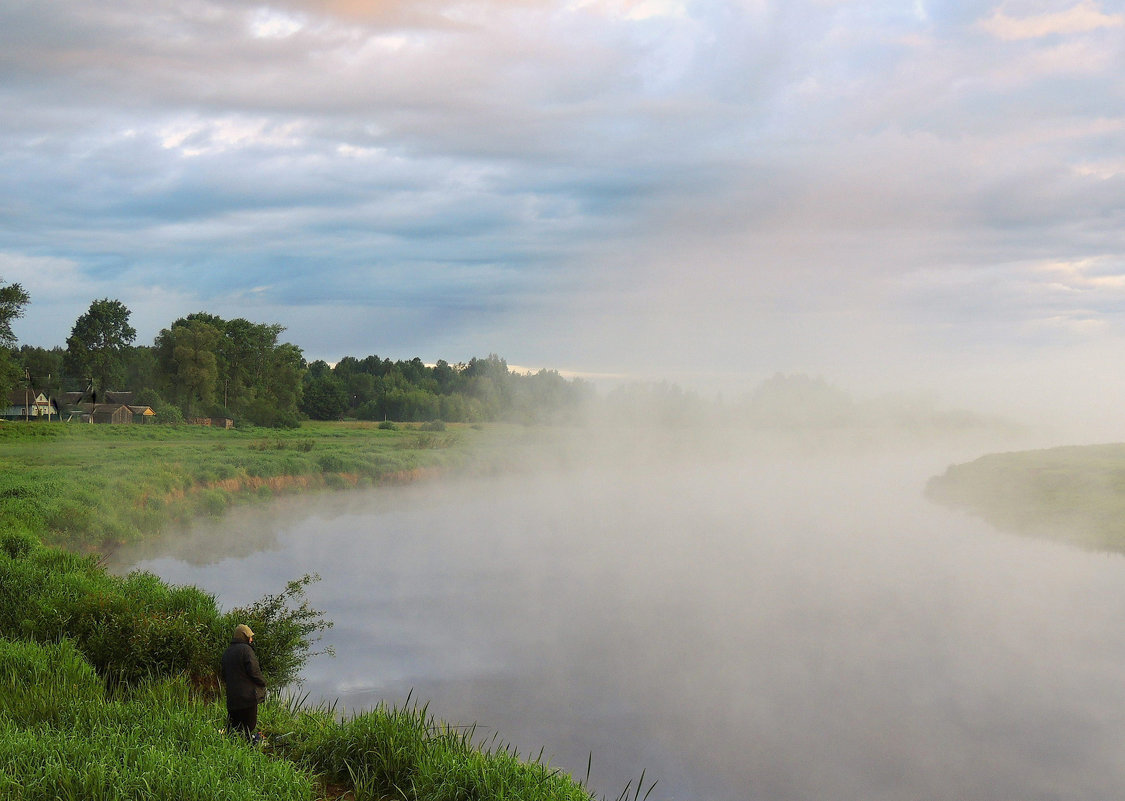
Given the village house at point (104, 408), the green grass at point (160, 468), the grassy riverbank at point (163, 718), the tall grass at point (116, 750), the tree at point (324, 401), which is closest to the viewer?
the tall grass at point (116, 750)

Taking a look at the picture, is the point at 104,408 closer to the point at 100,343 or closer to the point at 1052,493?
the point at 100,343

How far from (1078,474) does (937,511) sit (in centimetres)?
925

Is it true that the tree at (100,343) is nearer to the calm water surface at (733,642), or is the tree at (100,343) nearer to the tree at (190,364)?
the tree at (190,364)

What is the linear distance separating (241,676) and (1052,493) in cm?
4914

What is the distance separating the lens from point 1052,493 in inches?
1932

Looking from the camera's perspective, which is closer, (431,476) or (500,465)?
(431,476)

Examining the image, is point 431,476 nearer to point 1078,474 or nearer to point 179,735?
point 1078,474

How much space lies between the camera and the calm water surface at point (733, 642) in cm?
1819

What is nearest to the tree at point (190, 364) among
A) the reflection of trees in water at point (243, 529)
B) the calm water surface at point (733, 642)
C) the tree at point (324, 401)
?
the tree at point (324, 401)

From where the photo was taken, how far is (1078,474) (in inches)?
1976

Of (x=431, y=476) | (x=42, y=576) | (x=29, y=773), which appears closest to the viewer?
(x=29, y=773)

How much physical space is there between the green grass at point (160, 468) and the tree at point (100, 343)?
2461cm

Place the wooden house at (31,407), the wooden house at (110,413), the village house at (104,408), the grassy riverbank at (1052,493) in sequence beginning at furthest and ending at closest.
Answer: the wooden house at (31,407) < the village house at (104,408) < the wooden house at (110,413) < the grassy riverbank at (1052,493)

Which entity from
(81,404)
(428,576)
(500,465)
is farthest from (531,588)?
(81,404)
